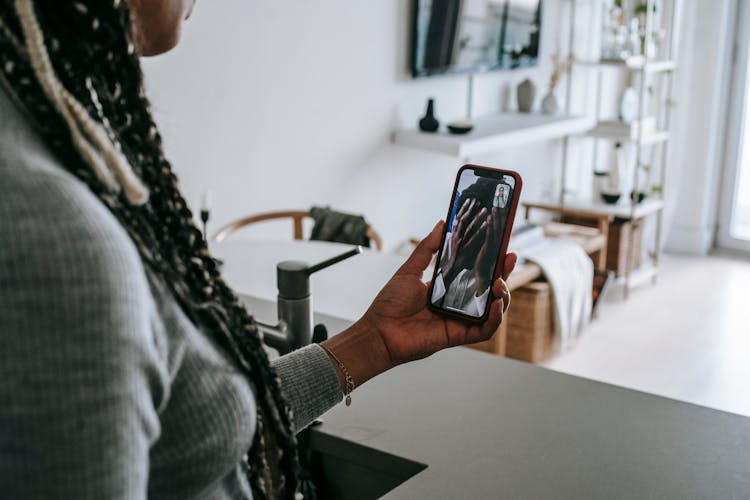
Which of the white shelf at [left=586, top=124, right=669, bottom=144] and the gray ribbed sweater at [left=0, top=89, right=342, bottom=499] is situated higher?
the gray ribbed sweater at [left=0, top=89, right=342, bottom=499]

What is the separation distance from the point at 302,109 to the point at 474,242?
2.19 m

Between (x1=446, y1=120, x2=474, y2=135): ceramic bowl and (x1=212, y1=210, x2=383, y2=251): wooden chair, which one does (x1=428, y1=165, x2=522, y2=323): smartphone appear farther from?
(x1=446, y1=120, x2=474, y2=135): ceramic bowl

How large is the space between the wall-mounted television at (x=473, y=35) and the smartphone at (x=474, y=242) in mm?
2550

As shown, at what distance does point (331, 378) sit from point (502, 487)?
258 mm

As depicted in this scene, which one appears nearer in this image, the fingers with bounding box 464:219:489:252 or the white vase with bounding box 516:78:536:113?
the fingers with bounding box 464:219:489:252

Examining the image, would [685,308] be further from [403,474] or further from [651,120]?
[403,474]

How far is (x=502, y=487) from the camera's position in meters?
1.05

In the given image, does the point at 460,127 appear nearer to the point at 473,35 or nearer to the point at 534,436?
the point at 473,35

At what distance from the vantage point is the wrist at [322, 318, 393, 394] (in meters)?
1.03

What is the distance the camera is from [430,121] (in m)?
3.62

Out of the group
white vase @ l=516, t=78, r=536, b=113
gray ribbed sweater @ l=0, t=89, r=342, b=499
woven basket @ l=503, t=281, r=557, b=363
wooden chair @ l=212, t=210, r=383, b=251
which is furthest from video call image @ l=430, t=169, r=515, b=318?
white vase @ l=516, t=78, r=536, b=113

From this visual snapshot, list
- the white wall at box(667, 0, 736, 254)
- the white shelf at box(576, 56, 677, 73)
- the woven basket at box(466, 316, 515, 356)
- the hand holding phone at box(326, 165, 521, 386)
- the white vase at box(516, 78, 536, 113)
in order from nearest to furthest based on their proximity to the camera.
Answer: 1. the hand holding phone at box(326, 165, 521, 386)
2. the woven basket at box(466, 316, 515, 356)
3. the white vase at box(516, 78, 536, 113)
4. the white shelf at box(576, 56, 677, 73)
5. the white wall at box(667, 0, 736, 254)

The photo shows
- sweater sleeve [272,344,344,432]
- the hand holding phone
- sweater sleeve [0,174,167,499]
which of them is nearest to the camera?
sweater sleeve [0,174,167,499]

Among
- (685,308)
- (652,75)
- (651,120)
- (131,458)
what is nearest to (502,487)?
(131,458)
